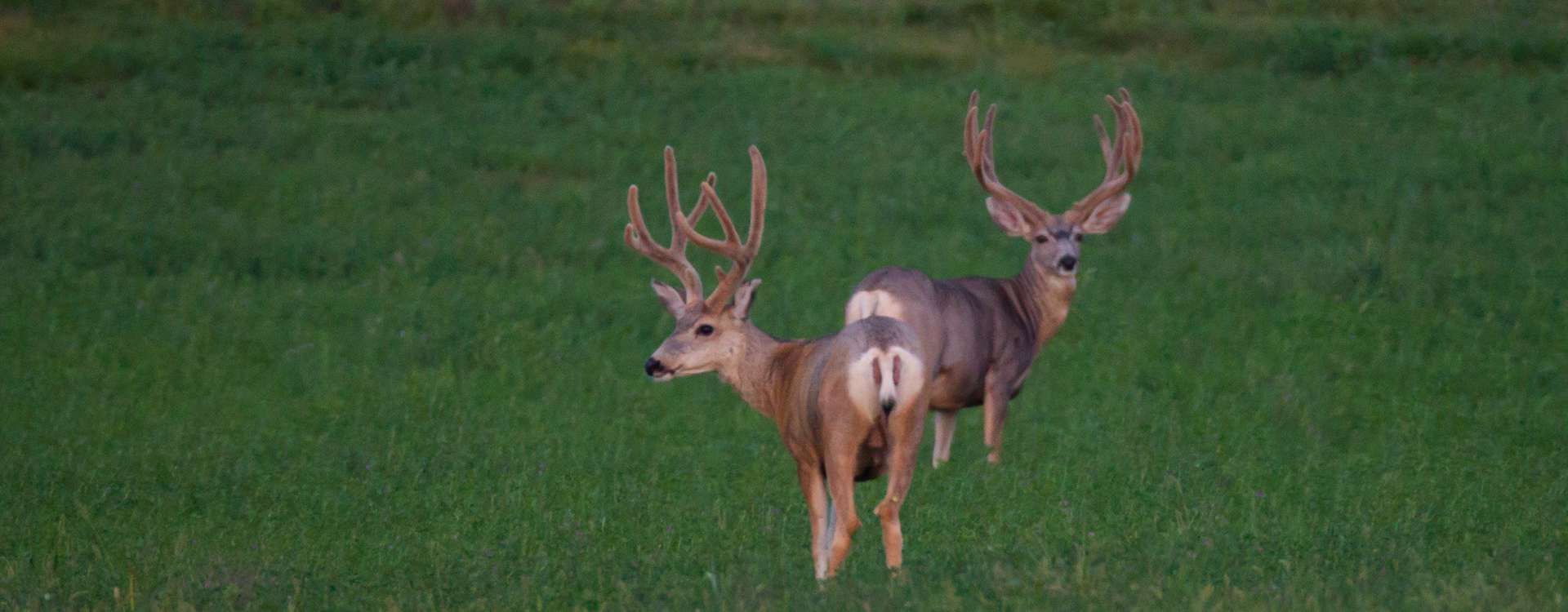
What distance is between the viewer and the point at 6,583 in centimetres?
723

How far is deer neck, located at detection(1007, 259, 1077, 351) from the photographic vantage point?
421 inches

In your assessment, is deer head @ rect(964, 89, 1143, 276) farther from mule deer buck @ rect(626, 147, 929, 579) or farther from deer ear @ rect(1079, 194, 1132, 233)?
mule deer buck @ rect(626, 147, 929, 579)

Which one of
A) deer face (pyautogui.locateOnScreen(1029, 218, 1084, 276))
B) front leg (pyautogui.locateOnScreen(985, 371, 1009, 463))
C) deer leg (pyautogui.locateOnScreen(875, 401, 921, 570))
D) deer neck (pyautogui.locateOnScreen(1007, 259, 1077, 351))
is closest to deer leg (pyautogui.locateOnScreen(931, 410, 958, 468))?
front leg (pyautogui.locateOnScreen(985, 371, 1009, 463))

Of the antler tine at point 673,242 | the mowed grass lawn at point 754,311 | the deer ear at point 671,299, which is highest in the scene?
the antler tine at point 673,242

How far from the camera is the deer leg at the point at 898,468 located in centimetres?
732

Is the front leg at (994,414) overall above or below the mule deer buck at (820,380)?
below

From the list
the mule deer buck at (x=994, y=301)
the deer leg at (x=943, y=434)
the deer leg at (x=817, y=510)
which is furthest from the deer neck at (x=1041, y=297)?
the deer leg at (x=817, y=510)

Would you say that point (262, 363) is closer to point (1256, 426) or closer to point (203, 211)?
point (203, 211)

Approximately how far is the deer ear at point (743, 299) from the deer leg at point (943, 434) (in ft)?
7.32

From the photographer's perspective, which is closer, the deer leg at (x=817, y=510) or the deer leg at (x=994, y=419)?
the deer leg at (x=817, y=510)

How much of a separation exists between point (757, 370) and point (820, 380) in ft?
2.02

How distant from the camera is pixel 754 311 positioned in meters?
13.7

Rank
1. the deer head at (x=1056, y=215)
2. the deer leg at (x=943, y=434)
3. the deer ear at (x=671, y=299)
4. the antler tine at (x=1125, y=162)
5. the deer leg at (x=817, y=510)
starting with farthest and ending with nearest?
the antler tine at (x=1125, y=162), the deer head at (x=1056, y=215), the deer leg at (x=943, y=434), the deer ear at (x=671, y=299), the deer leg at (x=817, y=510)

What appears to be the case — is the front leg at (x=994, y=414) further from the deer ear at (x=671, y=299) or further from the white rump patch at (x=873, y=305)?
the deer ear at (x=671, y=299)
